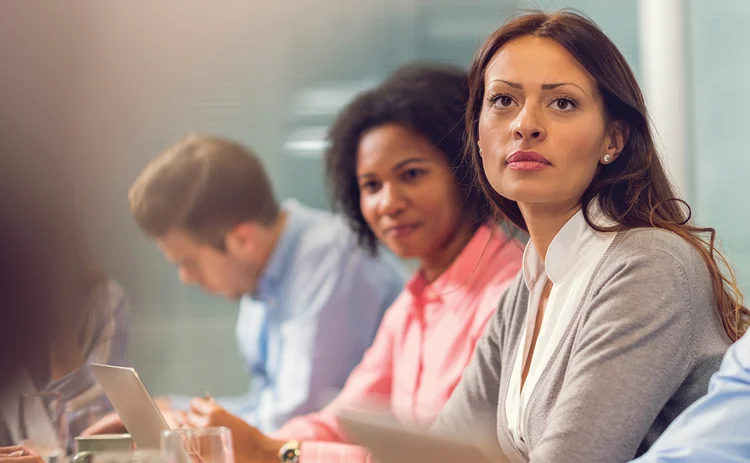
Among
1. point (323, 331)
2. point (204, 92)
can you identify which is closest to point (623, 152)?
point (323, 331)

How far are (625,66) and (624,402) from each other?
0.41 metres

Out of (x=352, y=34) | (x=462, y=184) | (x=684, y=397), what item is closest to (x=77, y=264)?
(x=684, y=397)

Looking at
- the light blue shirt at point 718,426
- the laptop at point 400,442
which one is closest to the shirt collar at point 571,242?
the light blue shirt at point 718,426

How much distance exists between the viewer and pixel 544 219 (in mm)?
1169

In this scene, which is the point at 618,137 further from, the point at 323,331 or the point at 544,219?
the point at 323,331

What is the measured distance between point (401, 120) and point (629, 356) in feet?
3.47

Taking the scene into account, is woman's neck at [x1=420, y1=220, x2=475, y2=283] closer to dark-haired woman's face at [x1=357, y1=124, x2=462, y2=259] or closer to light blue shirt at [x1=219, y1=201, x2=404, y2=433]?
dark-haired woman's face at [x1=357, y1=124, x2=462, y2=259]

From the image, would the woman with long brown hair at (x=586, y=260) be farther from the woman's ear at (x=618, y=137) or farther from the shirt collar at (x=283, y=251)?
the shirt collar at (x=283, y=251)

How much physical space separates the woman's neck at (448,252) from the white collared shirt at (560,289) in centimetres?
63

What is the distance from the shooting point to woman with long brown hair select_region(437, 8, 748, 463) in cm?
95

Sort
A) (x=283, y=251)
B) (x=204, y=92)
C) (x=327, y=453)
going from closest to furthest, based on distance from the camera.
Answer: (x=327, y=453), (x=283, y=251), (x=204, y=92)

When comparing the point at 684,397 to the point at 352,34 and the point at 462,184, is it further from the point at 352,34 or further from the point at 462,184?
the point at 352,34

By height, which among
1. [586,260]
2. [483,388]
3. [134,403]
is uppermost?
[586,260]

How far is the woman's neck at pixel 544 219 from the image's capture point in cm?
116
